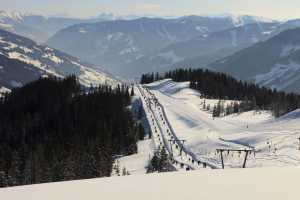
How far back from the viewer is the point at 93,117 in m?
173

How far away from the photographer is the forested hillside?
86894 millimetres

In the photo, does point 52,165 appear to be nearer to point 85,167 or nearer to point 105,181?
point 85,167

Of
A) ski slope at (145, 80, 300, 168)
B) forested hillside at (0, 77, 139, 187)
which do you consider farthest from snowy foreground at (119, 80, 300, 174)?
forested hillside at (0, 77, 139, 187)

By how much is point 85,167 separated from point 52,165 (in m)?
12.6

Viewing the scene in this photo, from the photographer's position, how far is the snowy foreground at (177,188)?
12.1 meters

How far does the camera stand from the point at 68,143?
133375 millimetres

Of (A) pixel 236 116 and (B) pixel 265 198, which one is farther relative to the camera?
(A) pixel 236 116

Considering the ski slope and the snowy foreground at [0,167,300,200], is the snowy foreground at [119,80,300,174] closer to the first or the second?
the ski slope

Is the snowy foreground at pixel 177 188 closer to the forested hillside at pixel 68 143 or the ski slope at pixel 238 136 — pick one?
the forested hillside at pixel 68 143

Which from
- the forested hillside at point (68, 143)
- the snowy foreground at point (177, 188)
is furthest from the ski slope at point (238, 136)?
the snowy foreground at point (177, 188)

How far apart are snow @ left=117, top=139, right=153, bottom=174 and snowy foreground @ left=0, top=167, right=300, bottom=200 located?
81750 millimetres

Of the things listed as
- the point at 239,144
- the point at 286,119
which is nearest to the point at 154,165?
the point at 239,144

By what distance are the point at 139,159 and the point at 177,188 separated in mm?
103443

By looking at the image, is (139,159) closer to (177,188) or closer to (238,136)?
(238,136)
